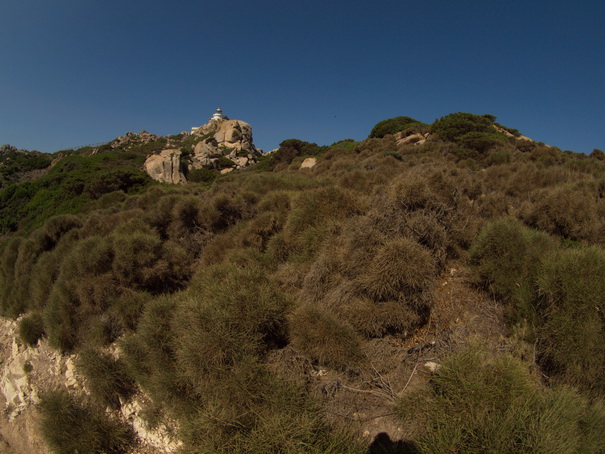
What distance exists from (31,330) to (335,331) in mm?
9019

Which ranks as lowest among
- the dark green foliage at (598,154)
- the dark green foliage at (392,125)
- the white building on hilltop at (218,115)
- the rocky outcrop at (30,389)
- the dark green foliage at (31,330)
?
the rocky outcrop at (30,389)

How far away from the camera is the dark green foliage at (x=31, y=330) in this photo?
7.53m

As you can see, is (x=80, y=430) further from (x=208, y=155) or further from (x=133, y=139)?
(x=133, y=139)

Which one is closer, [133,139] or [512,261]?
[512,261]

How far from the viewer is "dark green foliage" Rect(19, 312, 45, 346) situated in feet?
24.7

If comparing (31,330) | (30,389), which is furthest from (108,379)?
(31,330)

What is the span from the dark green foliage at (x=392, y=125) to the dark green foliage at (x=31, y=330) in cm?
2668

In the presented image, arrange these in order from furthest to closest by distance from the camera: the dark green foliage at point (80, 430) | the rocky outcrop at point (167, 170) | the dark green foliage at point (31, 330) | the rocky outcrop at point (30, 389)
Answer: the rocky outcrop at point (167, 170) → the dark green foliage at point (31, 330) → the rocky outcrop at point (30, 389) → the dark green foliage at point (80, 430)

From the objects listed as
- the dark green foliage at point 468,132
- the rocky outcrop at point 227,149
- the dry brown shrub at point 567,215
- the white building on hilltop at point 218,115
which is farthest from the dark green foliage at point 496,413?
the white building on hilltop at point 218,115

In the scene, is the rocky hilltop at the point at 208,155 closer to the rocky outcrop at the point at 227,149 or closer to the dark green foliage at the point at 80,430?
the rocky outcrop at the point at 227,149

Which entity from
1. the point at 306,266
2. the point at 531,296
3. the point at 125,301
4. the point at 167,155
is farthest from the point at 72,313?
the point at 167,155

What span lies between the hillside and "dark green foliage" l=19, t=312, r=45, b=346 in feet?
0.12

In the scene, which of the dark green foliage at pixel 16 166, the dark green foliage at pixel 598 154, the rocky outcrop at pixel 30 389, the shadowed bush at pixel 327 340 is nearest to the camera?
the shadowed bush at pixel 327 340

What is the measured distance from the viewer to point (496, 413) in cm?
248
